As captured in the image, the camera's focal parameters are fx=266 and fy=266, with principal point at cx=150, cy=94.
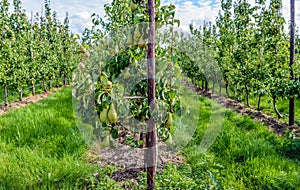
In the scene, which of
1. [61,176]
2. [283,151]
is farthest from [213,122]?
[61,176]

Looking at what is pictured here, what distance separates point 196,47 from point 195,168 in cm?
765

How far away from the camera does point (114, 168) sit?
2963 millimetres

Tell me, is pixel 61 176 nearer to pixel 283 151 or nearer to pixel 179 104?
pixel 179 104

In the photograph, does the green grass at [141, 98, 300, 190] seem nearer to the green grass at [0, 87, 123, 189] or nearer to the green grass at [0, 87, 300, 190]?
the green grass at [0, 87, 300, 190]

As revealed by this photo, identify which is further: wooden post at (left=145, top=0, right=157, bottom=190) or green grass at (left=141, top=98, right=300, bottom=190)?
green grass at (left=141, top=98, right=300, bottom=190)

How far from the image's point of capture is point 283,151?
361 centimetres

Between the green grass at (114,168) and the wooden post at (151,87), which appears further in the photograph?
the green grass at (114,168)

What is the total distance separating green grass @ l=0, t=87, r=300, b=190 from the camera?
2576 mm

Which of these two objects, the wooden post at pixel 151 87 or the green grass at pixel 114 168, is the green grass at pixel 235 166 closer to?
the green grass at pixel 114 168

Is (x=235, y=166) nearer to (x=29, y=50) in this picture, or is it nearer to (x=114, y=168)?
(x=114, y=168)

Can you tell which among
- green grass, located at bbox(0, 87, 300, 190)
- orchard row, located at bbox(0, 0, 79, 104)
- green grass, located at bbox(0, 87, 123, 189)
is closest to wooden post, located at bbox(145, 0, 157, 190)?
green grass, located at bbox(0, 87, 300, 190)

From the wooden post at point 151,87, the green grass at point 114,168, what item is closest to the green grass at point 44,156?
the green grass at point 114,168

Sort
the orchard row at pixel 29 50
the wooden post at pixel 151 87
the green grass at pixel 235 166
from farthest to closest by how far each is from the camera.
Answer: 1. the orchard row at pixel 29 50
2. the green grass at pixel 235 166
3. the wooden post at pixel 151 87

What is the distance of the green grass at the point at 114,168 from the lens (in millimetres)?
2576
